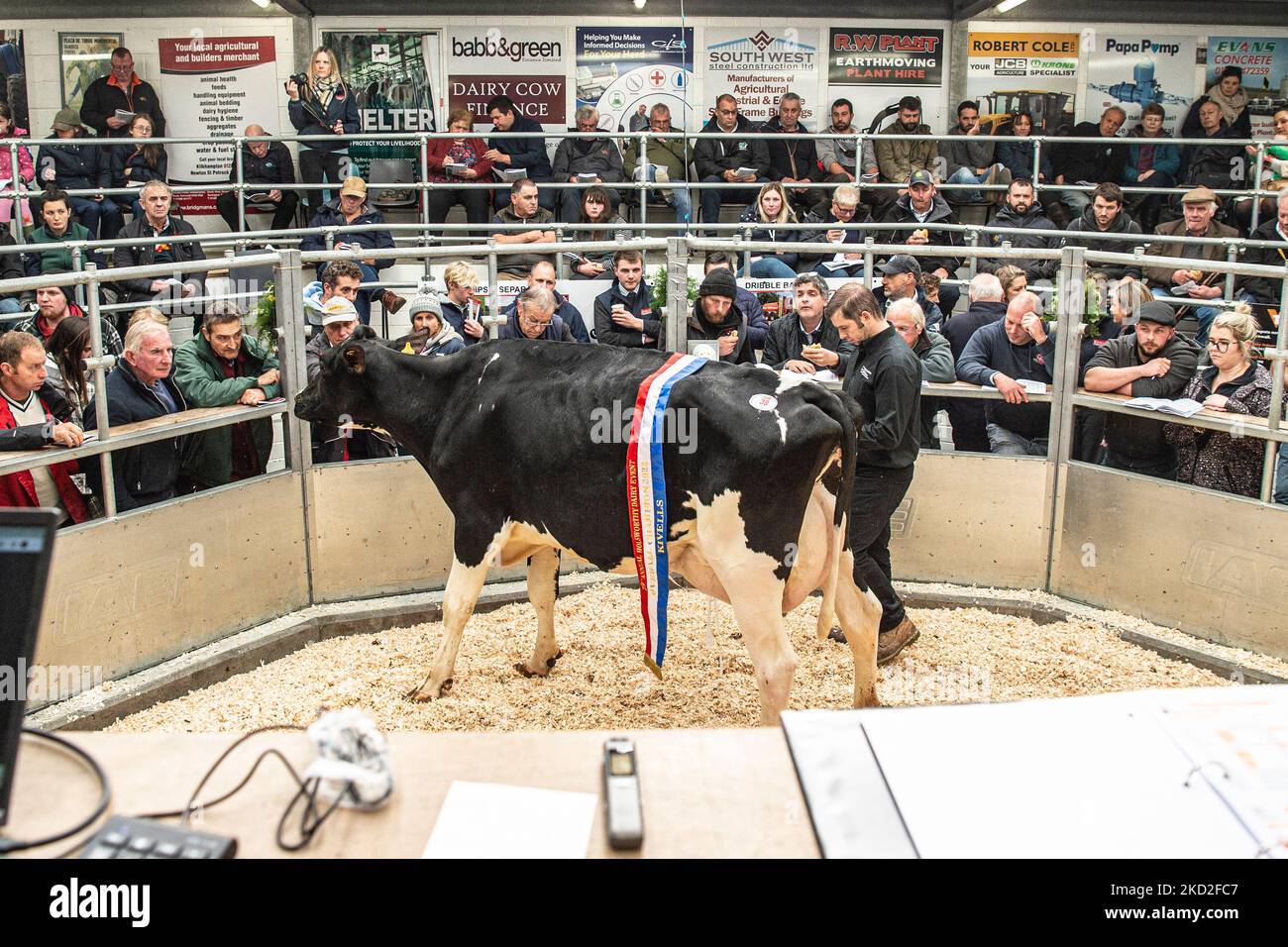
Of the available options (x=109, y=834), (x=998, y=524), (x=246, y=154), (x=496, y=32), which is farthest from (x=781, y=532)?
(x=496, y=32)

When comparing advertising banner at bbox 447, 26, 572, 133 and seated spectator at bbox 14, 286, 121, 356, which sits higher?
advertising banner at bbox 447, 26, 572, 133

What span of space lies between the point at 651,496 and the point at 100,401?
101 inches

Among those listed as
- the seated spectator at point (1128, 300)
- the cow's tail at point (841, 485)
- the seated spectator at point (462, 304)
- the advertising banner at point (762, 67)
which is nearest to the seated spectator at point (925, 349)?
the seated spectator at point (1128, 300)

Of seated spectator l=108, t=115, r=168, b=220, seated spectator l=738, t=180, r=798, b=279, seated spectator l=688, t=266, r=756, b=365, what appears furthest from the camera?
seated spectator l=108, t=115, r=168, b=220

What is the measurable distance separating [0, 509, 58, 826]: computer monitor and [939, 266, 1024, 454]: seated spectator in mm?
6098

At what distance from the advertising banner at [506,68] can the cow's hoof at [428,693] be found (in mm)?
9952

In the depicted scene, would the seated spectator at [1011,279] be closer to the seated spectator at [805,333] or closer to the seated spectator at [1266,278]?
the seated spectator at [805,333]

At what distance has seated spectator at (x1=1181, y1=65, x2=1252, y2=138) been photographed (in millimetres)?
14734

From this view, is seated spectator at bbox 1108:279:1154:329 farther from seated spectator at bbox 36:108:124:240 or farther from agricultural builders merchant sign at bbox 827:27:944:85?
seated spectator at bbox 36:108:124:240

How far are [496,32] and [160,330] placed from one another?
31.3 feet

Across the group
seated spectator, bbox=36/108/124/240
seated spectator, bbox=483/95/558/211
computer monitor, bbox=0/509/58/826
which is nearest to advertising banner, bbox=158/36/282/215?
seated spectator, bbox=36/108/124/240

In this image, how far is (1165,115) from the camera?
603 inches

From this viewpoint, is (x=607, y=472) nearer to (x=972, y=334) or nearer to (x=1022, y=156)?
(x=972, y=334)
